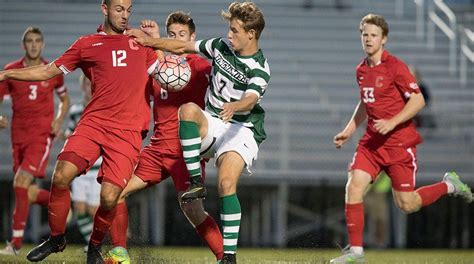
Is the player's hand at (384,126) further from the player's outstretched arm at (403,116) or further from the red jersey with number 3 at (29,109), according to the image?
the red jersey with number 3 at (29,109)

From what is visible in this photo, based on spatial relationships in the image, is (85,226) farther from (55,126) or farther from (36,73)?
(36,73)

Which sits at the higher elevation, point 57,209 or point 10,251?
point 57,209

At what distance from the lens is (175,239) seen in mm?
16453

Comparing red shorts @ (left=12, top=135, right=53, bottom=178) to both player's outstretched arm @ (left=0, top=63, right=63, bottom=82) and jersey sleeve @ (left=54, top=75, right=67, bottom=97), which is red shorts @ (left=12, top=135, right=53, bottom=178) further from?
player's outstretched arm @ (left=0, top=63, right=63, bottom=82)

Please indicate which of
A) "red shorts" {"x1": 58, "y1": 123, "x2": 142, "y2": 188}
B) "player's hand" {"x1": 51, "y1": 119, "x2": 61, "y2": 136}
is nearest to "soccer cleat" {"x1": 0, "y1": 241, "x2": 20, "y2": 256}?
"player's hand" {"x1": 51, "y1": 119, "x2": 61, "y2": 136}

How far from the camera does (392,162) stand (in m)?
10.1

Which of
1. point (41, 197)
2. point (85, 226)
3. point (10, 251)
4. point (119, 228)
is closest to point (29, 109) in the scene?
point (41, 197)

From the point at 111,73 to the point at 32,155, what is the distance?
395 centimetres

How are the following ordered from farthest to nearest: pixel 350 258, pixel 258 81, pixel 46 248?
pixel 350 258 → pixel 258 81 → pixel 46 248

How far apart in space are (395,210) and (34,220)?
537 centimetres

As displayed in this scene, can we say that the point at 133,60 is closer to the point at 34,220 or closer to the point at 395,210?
the point at 34,220

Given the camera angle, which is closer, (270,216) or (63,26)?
(270,216)

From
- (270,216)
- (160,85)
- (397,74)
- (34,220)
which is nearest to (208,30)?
(270,216)

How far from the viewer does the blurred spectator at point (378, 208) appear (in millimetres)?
16109
